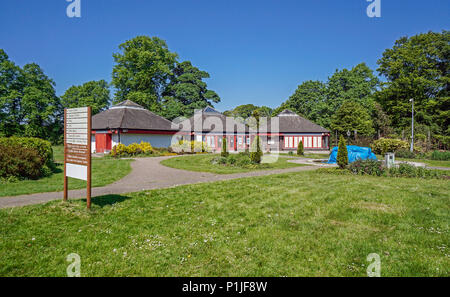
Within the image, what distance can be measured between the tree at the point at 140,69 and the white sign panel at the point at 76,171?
38639mm

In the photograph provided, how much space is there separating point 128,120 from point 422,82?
44663 millimetres

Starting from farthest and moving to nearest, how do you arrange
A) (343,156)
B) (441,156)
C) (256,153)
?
(441,156) < (256,153) < (343,156)

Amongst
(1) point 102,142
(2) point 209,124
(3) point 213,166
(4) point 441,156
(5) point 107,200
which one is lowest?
(5) point 107,200

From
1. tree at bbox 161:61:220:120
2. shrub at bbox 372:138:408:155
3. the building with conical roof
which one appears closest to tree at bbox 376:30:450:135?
shrub at bbox 372:138:408:155

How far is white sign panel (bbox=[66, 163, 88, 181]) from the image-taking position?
680cm

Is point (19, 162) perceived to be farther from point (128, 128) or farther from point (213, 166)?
point (128, 128)

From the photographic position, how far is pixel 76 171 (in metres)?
7.02

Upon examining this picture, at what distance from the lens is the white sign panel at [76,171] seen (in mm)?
6801

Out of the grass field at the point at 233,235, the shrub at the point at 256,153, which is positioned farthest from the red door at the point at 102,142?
the grass field at the point at 233,235

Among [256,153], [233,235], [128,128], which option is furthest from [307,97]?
[233,235]

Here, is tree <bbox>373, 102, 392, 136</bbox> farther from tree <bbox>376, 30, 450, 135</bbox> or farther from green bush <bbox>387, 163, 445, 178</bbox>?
green bush <bbox>387, 163, 445, 178</bbox>

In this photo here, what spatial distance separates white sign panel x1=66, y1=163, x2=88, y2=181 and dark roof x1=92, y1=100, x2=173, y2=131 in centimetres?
2242

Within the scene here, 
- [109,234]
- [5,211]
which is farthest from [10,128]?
[109,234]
